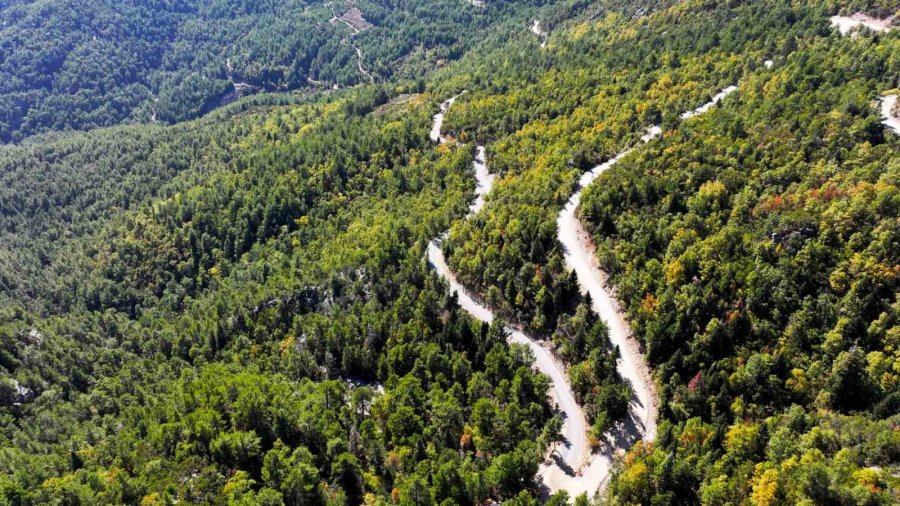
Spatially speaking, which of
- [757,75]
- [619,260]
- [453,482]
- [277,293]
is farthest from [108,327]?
[757,75]

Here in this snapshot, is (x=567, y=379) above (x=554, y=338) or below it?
below

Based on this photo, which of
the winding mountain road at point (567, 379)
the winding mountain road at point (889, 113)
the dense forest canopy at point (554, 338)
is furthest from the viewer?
the winding mountain road at point (889, 113)

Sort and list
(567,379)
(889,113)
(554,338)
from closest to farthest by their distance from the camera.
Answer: (567,379)
(554,338)
(889,113)

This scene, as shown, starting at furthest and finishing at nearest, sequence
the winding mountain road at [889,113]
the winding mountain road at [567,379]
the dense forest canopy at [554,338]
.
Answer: the winding mountain road at [889,113], the winding mountain road at [567,379], the dense forest canopy at [554,338]

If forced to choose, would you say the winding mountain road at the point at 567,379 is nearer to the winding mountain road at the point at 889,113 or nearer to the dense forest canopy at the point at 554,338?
the dense forest canopy at the point at 554,338

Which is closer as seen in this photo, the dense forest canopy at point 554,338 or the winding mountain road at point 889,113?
the dense forest canopy at point 554,338

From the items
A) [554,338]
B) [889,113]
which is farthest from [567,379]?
[889,113]

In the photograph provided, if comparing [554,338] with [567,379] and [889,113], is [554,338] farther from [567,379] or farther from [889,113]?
[889,113]

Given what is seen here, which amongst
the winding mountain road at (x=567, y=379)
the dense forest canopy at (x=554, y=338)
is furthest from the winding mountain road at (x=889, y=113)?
the winding mountain road at (x=567, y=379)

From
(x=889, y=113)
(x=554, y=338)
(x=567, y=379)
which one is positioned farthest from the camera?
(x=889, y=113)

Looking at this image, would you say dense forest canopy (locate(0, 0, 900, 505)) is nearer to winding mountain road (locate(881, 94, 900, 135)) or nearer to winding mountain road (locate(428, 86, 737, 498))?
winding mountain road (locate(428, 86, 737, 498))
